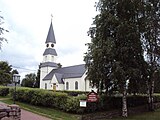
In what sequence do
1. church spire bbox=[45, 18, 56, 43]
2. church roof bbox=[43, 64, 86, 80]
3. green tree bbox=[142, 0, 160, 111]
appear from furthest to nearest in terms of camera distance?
church spire bbox=[45, 18, 56, 43] < church roof bbox=[43, 64, 86, 80] < green tree bbox=[142, 0, 160, 111]

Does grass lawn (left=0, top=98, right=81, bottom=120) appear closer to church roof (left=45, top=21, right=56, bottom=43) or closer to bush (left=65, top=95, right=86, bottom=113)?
bush (left=65, top=95, right=86, bottom=113)

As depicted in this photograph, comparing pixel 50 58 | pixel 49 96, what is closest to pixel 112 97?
pixel 49 96

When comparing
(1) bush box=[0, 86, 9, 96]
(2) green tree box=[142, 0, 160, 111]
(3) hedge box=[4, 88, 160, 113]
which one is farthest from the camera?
(1) bush box=[0, 86, 9, 96]

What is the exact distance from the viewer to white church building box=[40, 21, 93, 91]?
58.1m

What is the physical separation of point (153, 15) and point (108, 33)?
18.5ft

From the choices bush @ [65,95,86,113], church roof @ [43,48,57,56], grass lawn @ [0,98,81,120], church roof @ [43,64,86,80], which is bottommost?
grass lawn @ [0,98,81,120]

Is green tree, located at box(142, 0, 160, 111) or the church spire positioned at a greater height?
the church spire

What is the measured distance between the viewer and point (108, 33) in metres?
23.0

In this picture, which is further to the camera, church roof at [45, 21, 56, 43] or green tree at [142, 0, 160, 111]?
church roof at [45, 21, 56, 43]

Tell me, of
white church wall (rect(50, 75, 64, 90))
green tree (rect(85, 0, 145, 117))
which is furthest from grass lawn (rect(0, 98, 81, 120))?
white church wall (rect(50, 75, 64, 90))

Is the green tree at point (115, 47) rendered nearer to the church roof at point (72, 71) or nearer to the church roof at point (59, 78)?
the church roof at point (72, 71)

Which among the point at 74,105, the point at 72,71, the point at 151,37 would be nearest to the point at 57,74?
the point at 72,71

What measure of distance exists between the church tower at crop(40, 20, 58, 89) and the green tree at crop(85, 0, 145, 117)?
161 ft

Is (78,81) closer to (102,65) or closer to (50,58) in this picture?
(50,58)
